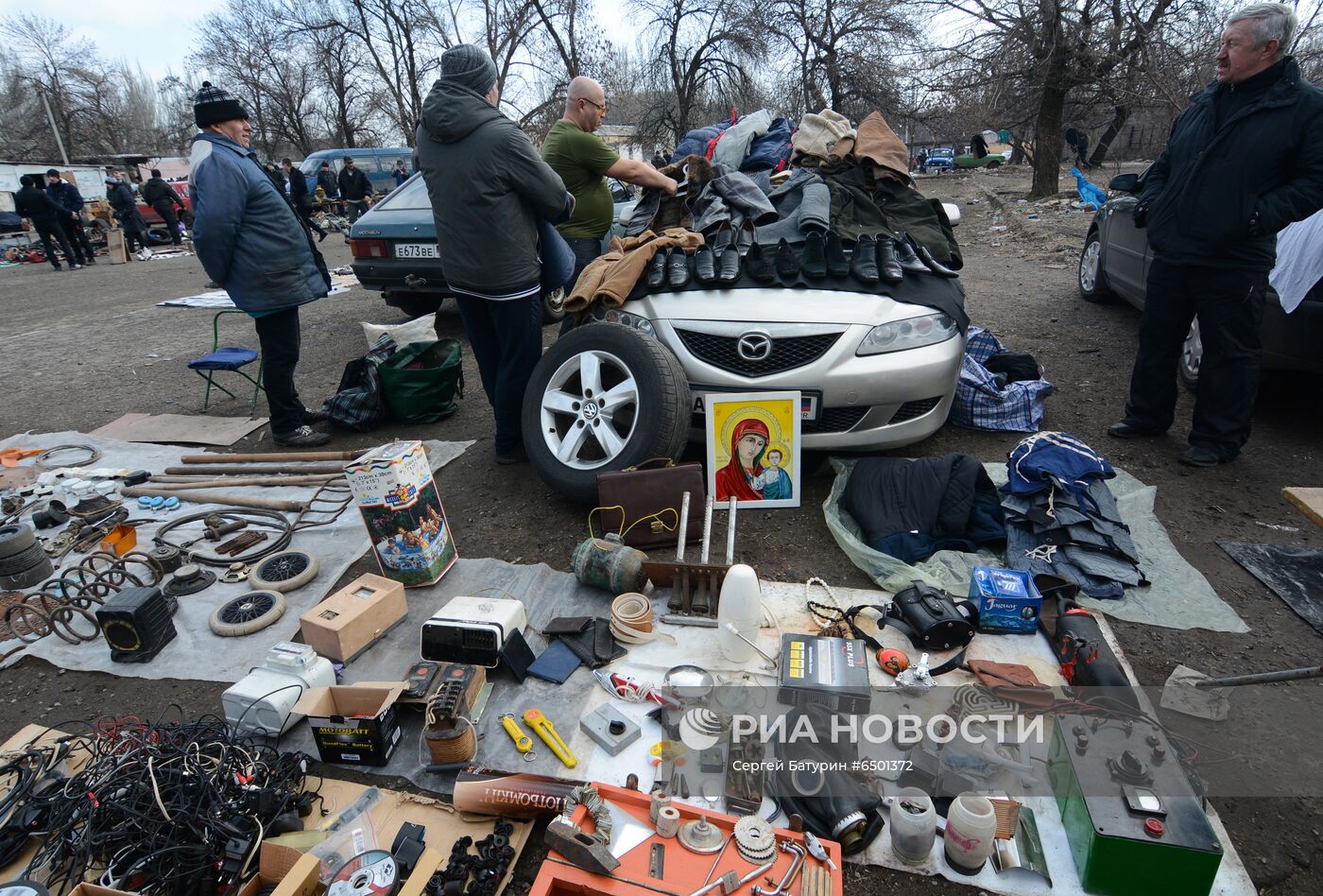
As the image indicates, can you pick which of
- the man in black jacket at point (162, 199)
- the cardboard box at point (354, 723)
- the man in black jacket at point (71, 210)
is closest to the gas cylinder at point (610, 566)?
the cardboard box at point (354, 723)

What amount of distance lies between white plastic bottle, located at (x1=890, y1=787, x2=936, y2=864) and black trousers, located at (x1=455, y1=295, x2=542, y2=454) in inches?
115

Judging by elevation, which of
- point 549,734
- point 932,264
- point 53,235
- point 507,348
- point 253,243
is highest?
point 53,235

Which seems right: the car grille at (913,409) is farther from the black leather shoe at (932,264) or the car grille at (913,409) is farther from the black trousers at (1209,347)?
the black trousers at (1209,347)

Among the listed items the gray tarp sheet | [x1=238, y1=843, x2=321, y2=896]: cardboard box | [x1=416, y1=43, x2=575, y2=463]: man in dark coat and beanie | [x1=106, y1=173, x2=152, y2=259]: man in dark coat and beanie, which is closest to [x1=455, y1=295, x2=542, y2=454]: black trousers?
[x1=416, y1=43, x2=575, y2=463]: man in dark coat and beanie

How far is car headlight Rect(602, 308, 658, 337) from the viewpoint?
3.84 metres

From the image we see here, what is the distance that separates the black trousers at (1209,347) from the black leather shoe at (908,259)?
4.55ft

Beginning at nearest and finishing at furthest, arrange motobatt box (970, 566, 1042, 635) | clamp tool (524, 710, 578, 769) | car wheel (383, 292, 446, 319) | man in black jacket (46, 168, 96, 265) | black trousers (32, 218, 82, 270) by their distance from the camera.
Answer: clamp tool (524, 710, 578, 769)
motobatt box (970, 566, 1042, 635)
car wheel (383, 292, 446, 319)
man in black jacket (46, 168, 96, 265)
black trousers (32, 218, 82, 270)

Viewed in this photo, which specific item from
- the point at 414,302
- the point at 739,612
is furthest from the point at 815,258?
the point at 414,302

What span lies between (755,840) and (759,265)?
2.98 metres

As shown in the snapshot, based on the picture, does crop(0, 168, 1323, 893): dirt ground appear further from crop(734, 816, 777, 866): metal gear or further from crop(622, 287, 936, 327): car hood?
crop(622, 287, 936, 327): car hood

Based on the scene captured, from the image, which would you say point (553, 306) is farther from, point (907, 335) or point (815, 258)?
point (907, 335)

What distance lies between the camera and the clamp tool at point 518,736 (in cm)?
223

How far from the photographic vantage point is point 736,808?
6.51 feet

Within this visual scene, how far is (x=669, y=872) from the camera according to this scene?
1757mm
